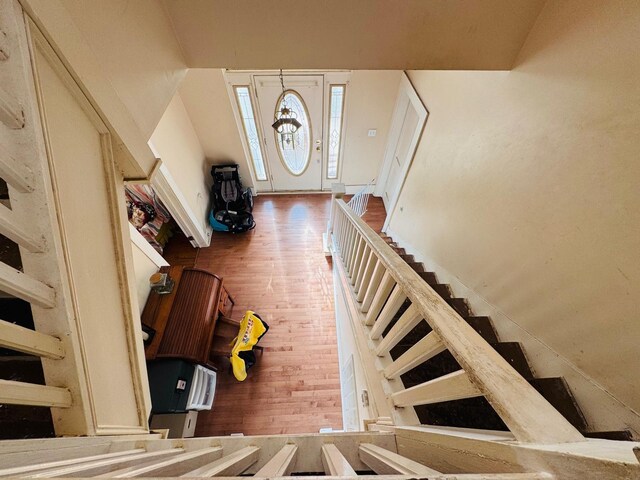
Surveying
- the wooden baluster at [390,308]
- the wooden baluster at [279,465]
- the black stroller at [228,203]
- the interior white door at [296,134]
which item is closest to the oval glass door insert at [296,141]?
the interior white door at [296,134]

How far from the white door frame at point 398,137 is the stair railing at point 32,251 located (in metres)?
3.01

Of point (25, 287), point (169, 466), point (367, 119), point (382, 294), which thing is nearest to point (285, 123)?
point (367, 119)

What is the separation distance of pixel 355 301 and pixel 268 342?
1.62 m

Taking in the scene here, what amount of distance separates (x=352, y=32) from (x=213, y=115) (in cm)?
299

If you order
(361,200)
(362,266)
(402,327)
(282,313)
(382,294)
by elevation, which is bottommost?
(402,327)

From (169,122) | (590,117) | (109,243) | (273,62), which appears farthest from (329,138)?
(109,243)

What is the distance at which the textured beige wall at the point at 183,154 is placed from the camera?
3.04m

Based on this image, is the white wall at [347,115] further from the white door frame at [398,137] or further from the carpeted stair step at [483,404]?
the carpeted stair step at [483,404]

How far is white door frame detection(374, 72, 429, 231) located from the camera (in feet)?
9.75

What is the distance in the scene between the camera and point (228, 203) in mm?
4277

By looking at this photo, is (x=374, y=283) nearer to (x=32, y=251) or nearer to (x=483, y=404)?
(x=483, y=404)

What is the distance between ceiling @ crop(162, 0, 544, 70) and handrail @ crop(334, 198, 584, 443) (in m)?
1.43

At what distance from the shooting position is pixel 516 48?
1.52 metres

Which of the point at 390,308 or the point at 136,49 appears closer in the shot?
the point at 136,49
